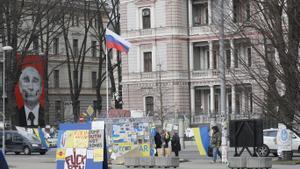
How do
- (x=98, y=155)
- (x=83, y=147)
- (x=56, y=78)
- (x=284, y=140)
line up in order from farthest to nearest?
(x=56, y=78)
(x=284, y=140)
(x=83, y=147)
(x=98, y=155)

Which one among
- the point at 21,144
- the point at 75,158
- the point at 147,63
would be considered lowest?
the point at 21,144

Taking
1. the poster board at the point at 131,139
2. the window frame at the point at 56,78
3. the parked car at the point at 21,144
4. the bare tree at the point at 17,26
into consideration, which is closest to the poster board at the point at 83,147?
the poster board at the point at 131,139

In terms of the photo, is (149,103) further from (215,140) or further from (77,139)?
(77,139)

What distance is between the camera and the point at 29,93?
63156 mm

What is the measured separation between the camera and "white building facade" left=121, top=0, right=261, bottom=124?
76.4 metres

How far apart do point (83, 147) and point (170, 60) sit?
187 ft

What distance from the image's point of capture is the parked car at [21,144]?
50719 mm

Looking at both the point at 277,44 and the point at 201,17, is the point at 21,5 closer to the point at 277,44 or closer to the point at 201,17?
the point at 201,17

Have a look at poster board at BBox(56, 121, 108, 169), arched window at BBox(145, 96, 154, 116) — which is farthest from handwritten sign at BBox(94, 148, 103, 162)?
arched window at BBox(145, 96, 154, 116)

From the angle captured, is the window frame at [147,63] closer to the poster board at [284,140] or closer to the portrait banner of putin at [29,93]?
the portrait banner of putin at [29,93]

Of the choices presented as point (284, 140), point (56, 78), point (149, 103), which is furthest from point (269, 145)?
point (56, 78)

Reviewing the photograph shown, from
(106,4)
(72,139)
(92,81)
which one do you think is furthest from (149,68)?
(72,139)

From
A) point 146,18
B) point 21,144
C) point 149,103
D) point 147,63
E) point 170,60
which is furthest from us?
point 147,63

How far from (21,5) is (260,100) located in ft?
149
